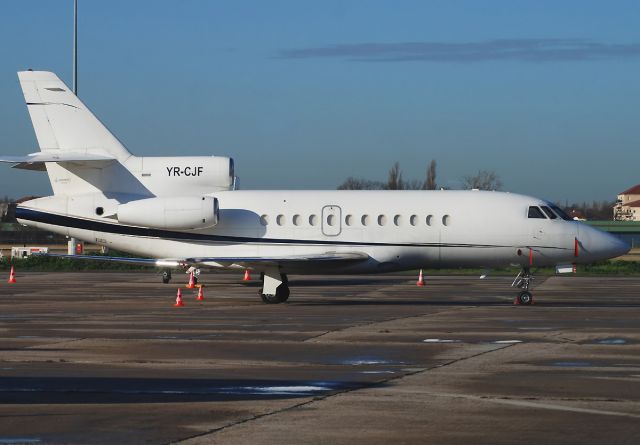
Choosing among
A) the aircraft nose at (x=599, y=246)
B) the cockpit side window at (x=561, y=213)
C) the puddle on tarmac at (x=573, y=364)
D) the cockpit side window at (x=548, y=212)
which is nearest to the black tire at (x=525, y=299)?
the aircraft nose at (x=599, y=246)

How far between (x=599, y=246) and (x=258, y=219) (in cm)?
957

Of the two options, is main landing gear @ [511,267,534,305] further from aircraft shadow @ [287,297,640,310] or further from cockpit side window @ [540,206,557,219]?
cockpit side window @ [540,206,557,219]

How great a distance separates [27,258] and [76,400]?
150 ft

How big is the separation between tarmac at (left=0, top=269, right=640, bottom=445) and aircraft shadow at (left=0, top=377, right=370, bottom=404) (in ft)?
0.12

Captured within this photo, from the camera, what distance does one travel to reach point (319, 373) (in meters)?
15.0

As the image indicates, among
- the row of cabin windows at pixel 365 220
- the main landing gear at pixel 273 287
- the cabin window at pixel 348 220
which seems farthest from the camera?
the cabin window at pixel 348 220

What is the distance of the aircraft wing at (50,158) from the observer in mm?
29031

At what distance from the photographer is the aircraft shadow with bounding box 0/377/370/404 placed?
1259 centimetres

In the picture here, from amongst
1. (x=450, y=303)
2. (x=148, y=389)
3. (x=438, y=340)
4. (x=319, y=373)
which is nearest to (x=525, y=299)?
(x=450, y=303)

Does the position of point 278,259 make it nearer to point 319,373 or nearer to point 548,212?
point 548,212

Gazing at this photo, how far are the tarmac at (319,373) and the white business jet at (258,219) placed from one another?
4.50 ft

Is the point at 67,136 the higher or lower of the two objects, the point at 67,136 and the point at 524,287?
the higher

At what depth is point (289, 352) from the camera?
1770cm

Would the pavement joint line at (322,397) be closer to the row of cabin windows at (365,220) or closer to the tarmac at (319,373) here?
the tarmac at (319,373)
